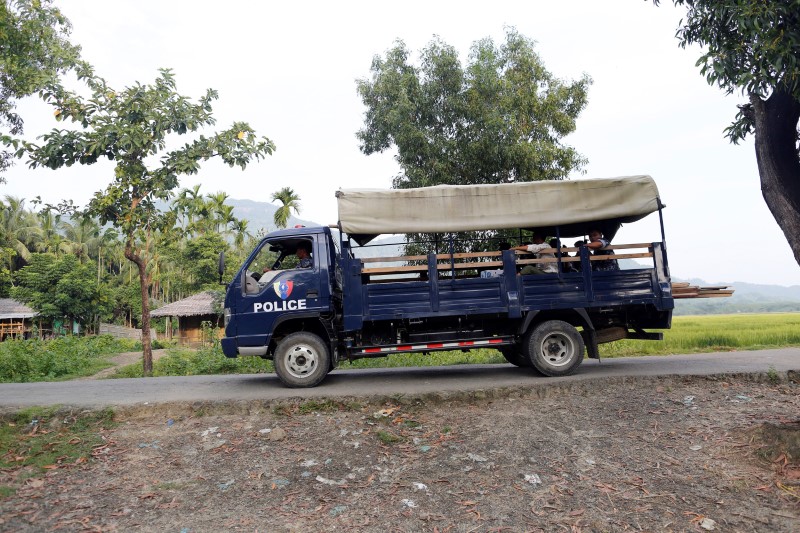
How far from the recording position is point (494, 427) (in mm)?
5738

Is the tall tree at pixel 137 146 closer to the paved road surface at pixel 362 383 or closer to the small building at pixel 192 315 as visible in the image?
the paved road surface at pixel 362 383

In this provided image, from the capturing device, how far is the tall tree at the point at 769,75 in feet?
15.7

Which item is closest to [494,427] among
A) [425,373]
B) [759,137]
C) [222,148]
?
[425,373]

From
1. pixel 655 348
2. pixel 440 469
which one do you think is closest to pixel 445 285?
pixel 440 469

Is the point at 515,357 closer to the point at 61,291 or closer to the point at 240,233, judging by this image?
the point at 61,291

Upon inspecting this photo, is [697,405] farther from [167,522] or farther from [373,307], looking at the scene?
[167,522]

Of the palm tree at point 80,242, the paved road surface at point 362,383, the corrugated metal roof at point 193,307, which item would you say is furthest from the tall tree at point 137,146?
the palm tree at point 80,242

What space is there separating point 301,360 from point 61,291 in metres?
30.7

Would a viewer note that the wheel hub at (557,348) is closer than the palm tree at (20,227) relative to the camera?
Yes

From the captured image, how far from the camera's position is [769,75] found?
4945 mm

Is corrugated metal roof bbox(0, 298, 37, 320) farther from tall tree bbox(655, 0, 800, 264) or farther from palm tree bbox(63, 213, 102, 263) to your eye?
tall tree bbox(655, 0, 800, 264)

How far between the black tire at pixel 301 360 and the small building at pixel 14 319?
112 feet

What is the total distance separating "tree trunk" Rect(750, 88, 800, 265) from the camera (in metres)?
5.03

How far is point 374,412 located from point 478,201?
11.2 ft
